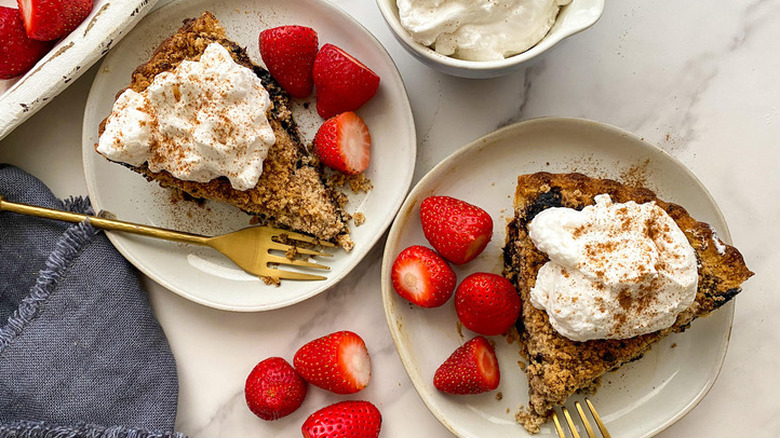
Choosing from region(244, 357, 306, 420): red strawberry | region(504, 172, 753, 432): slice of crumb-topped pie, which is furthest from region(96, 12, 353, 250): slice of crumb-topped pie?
region(504, 172, 753, 432): slice of crumb-topped pie

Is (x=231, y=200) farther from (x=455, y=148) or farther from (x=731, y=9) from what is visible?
(x=731, y=9)

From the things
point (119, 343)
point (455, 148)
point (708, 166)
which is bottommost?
point (119, 343)

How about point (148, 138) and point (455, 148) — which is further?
point (455, 148)

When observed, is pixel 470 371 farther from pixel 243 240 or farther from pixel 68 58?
pixel 68 58

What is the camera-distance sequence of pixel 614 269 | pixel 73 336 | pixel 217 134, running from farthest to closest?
pixel 73 336
pixel 217 134
pixel 614 269

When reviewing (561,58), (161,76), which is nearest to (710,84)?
(561,58)

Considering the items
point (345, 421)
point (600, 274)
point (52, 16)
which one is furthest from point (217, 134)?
point (600, 274)

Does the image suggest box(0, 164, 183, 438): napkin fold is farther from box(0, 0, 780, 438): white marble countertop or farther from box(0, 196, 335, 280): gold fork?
box(0, 0, 780, 438): white marble countertop
